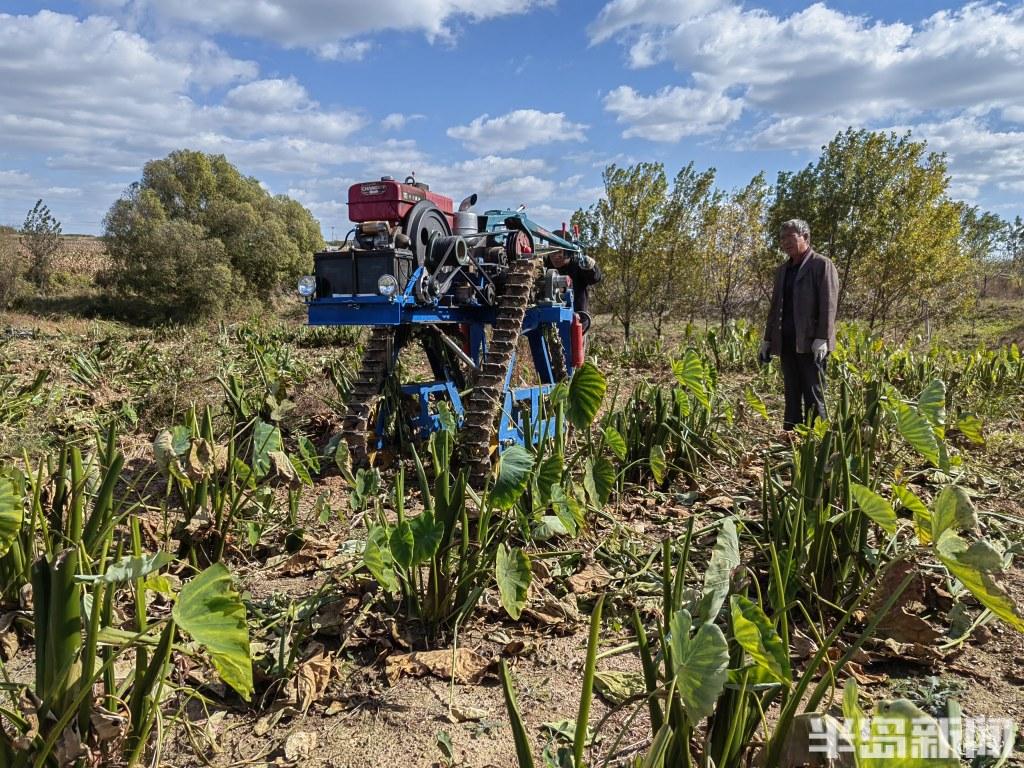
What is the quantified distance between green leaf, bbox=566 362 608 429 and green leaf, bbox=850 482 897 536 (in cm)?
112

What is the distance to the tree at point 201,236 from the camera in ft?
84.1

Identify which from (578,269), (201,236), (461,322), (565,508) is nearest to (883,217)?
(578,269)

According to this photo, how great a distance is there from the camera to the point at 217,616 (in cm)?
A: 138

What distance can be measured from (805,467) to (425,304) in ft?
9.23

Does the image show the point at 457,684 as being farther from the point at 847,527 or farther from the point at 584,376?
the point at 847,527

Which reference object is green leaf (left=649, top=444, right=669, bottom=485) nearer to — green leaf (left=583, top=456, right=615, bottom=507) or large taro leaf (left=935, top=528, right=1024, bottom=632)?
green leaf (left=583, top=456, right=615, bottom=507)

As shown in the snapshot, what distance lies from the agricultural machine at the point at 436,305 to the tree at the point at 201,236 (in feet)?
75.8

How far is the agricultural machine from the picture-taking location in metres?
4.45

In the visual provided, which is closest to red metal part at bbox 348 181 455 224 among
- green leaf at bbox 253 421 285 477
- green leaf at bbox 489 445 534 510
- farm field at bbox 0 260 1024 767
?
farm field at bbox 0 260 1024 767

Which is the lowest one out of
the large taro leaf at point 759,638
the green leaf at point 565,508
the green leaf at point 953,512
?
the green leaf at point 565,508

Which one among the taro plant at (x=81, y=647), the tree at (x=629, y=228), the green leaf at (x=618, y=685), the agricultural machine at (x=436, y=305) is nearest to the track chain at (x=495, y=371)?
the agricultural machine at (x=436, y=305)

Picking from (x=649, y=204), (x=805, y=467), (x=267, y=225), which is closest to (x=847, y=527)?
(x=805, y=467)

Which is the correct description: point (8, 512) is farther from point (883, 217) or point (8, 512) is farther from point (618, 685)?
point (883, 217)

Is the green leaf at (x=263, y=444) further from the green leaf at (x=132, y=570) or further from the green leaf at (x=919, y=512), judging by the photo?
the green leaf at (x=919, y=512)
